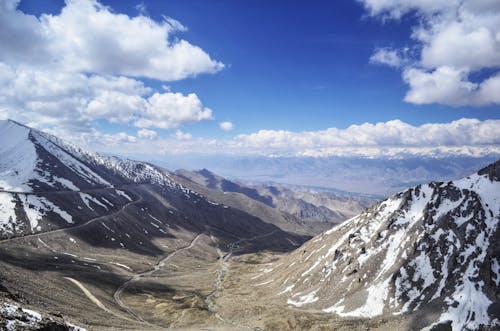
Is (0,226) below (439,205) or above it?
below

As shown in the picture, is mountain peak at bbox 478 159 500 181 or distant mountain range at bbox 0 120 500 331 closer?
distant mountain range at bbox 0 120 500 331

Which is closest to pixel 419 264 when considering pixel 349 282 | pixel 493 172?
pixel 349 282

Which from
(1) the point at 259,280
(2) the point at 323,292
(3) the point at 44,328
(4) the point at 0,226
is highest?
(3) the point at 44,328

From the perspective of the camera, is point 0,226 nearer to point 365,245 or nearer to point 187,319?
point 187,319

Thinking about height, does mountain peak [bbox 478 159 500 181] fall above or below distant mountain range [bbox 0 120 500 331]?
above

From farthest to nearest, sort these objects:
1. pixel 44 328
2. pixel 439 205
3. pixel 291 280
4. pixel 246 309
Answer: pixel 291 280 < pixel 439 205 < pixel 246 309 < pixel 44 328

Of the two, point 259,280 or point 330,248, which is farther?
point 259,280

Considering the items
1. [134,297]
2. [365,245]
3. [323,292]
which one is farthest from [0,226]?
[365,245]

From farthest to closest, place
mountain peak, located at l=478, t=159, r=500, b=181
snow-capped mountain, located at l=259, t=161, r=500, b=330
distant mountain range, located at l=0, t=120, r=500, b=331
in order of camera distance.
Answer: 1. mountain peak, located at l=478, t=159, r=500, b=181
2. snow-capped mountain, located at l=259, t=161, r=500, b=330
3. distant mountain range, located at l=0, t=120, r=500, b=331
